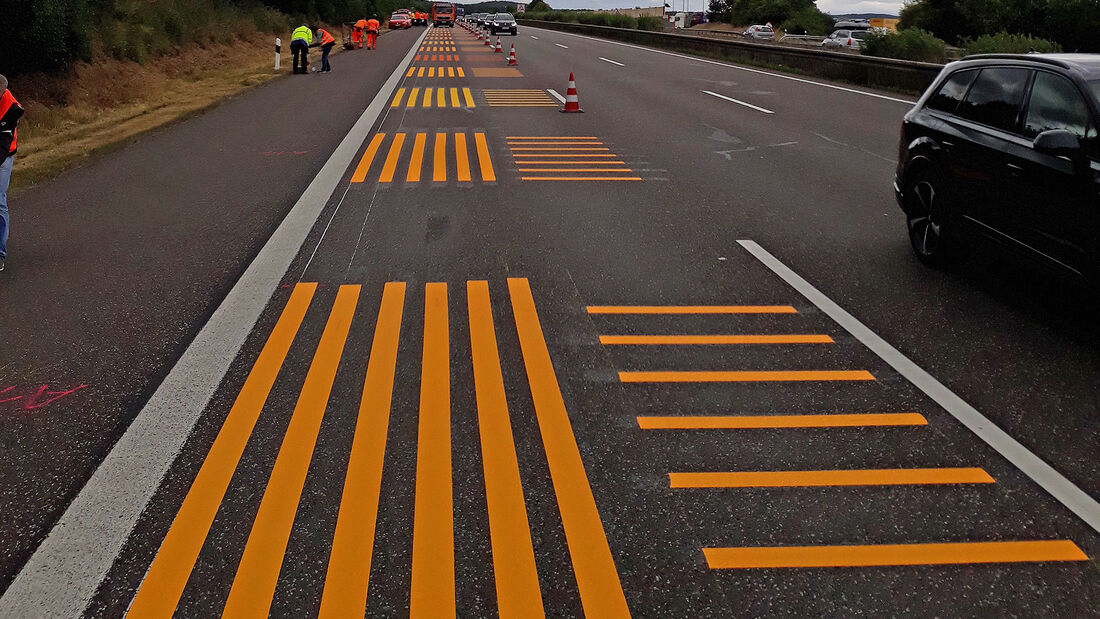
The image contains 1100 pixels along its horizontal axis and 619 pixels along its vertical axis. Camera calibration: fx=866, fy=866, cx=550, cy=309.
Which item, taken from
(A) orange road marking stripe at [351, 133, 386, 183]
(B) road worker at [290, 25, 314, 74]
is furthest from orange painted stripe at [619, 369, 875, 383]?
(B) road worker at [290, 25, 314, 74]

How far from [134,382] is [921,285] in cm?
526

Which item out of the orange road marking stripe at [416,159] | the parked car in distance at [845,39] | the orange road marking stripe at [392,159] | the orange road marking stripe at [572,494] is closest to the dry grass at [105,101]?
the orange road marking stripe at [392,159]

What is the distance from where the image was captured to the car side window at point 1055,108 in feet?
17.1

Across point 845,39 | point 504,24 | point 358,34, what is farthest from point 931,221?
point 504,24

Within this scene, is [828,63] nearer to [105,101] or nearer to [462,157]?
[462,157]

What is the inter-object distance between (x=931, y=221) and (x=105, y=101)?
17.8 metres

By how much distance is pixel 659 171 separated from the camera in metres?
10.7

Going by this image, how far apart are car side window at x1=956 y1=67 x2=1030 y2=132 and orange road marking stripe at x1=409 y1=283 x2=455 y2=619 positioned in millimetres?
4064

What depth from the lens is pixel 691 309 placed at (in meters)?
5.77

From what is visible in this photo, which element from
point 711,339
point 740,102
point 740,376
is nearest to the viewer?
point 740,376

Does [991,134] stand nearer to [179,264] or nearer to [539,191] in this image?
[539,191]

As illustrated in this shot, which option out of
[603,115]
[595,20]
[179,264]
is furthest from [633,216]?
[595,20]

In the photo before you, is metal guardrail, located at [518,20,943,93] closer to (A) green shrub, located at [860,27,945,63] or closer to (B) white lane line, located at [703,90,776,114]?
(A) green shrub, located at [860,27,945,63]

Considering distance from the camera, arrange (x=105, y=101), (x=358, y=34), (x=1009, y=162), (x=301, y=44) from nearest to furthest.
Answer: (x=1009, y=162) → (x=105, y=101) → (x=301, y=44) → (x=358, y=34)
